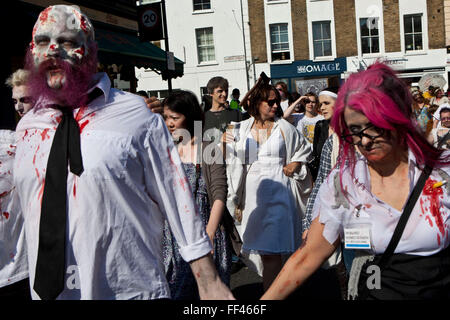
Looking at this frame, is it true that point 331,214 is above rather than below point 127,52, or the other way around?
below

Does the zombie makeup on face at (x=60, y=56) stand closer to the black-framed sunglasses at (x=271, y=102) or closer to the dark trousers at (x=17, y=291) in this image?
the dark trousers at (x=17, y=291)

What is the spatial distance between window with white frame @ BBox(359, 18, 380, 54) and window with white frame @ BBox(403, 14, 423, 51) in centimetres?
162

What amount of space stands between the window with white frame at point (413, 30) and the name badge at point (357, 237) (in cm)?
2789

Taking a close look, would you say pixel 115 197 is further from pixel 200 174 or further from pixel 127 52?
pixel 127 52

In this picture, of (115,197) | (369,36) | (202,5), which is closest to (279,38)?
(202,5)

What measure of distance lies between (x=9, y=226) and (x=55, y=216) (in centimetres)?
100

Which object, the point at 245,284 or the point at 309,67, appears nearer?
the point at 245,284

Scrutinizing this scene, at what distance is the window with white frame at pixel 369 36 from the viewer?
27203 mm

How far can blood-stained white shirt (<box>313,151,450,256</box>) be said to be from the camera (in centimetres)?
196

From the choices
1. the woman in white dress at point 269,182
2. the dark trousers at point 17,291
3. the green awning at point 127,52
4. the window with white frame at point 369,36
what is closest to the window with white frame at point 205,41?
the window with white frame at point 369,36

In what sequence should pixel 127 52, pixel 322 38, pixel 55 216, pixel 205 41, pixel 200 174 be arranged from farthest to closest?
1. pixel 205 41
2. pixel 322 38
3. pixel 127 52
4. pixel 200 174
5. pixel 55 216

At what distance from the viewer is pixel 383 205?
2.04m

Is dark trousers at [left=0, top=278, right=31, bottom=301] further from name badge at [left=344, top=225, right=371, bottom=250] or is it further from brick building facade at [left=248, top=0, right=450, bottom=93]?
brick building facade at [left=248, top=0, right=450, bottom=93]

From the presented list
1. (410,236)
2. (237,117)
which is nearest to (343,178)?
(410,236)
